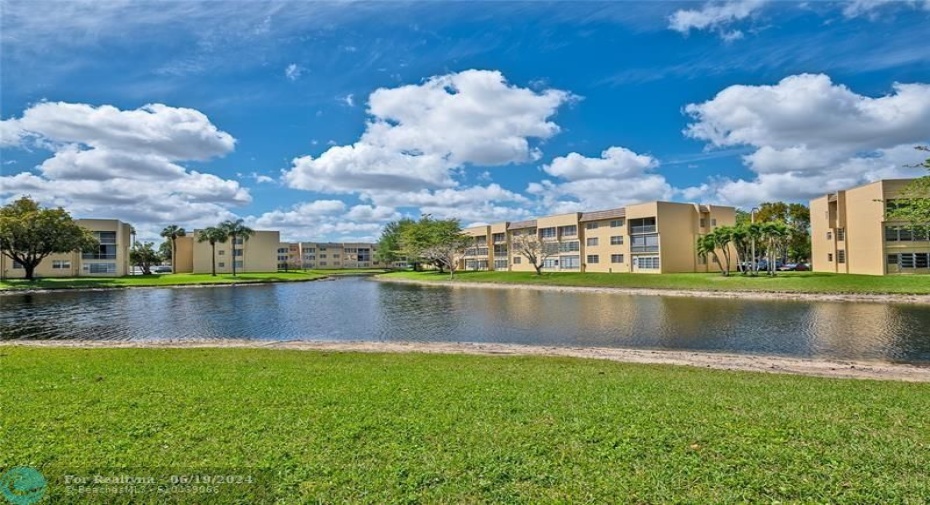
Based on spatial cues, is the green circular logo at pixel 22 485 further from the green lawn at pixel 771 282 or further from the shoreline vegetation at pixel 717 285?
the green lawn at pixel 771 282

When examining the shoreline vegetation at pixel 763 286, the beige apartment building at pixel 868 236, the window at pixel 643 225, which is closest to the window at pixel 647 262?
the window at pixel 643 225

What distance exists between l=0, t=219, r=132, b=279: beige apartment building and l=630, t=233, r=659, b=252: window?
95562 mm

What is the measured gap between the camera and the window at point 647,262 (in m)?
68.0

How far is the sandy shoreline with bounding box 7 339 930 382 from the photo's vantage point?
14820 mm

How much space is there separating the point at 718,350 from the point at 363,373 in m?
16.0

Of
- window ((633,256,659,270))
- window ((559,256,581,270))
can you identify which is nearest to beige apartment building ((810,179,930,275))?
window ((633,256,659,270))

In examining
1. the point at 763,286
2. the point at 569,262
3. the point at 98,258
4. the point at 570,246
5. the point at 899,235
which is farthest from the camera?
→ the point at 98,258

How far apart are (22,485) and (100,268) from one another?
356ft

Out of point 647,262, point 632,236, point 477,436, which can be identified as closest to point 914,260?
point 647,262

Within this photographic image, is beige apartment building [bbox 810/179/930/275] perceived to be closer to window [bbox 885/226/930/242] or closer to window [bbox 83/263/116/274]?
window [bbox 885/226/930/242]

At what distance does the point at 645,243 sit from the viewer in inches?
2741

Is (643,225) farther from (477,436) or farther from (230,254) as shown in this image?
(230,254)

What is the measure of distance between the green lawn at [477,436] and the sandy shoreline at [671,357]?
4568 mm

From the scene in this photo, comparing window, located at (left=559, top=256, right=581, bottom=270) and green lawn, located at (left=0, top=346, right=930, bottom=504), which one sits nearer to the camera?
green lawn, located at (left=0, top=346, right=930, bottom=504)
